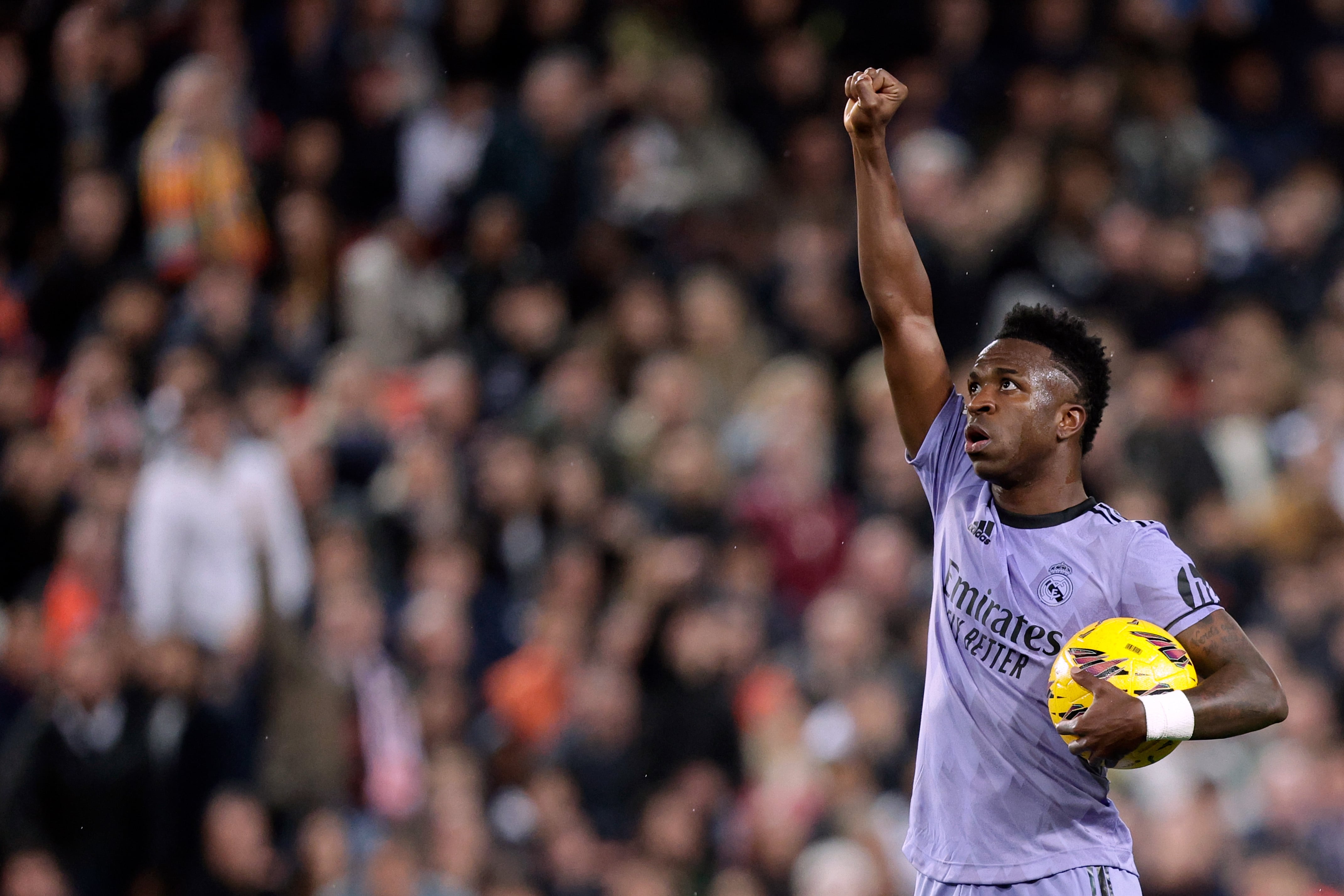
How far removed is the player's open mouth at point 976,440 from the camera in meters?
3.96

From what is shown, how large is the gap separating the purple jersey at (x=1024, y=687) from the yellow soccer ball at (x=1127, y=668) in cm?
14

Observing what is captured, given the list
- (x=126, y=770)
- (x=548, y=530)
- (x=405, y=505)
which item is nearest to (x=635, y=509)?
(x=548, y=530)

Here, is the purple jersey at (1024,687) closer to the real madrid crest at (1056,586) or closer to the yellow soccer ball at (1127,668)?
the real madrid crest at (1056,586)

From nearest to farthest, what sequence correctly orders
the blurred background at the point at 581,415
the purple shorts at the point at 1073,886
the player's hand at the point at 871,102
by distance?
the purple shorts at the point at 1073,886
the player's hand at the point at 871,102
the blurred background at the point at 581,415

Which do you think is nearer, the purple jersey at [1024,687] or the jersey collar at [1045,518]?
the purple jersey at [1024,687]

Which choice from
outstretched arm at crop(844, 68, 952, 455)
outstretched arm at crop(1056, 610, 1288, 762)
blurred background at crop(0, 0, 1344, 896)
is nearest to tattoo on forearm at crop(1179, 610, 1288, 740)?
outstretched arm at crop(1056, 610, 1288, 762)

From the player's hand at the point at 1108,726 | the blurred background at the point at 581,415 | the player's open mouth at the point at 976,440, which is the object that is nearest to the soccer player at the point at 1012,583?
the player's open mouth at the point at 976,440

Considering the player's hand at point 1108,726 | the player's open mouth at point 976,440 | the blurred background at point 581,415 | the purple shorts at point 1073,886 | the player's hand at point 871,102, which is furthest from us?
the blurred background at point 581,415

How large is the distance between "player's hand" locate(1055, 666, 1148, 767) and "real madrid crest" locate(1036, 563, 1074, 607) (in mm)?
400

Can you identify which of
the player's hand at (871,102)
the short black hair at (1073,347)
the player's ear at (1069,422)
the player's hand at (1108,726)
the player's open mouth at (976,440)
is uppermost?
the player's hand at (871,102)

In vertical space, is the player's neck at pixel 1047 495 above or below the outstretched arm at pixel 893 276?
below

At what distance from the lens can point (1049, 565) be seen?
391 centimetres

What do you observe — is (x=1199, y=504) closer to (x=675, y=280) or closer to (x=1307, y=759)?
(x=1307, y=759)

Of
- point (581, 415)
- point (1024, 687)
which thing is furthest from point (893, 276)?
point (581, 415)
